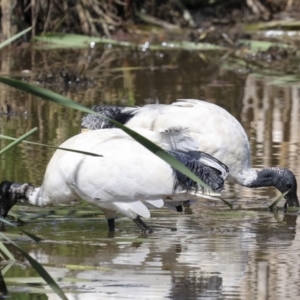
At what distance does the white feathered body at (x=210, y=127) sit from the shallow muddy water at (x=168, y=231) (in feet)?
0.84

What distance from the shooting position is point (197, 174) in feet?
21.9

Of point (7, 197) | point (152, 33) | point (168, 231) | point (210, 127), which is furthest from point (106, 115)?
point (152, 33)

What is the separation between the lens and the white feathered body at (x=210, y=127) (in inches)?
310

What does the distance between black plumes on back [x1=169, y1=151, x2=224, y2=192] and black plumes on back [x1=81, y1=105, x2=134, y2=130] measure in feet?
3.94

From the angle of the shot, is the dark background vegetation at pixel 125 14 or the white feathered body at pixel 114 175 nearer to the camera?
the white feathered body at pixel 114 175

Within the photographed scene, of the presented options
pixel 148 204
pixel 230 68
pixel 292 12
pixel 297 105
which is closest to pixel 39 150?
pixel 148 204

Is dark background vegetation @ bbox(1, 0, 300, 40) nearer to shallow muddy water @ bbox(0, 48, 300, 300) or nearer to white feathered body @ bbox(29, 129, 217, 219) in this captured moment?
shallow muddy water @ bbox(0, 48, 300, 300)

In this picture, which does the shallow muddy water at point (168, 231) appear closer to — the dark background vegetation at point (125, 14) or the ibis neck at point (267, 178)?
the ibis neck at point (267, 178)

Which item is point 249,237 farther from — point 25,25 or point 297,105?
point 25,25

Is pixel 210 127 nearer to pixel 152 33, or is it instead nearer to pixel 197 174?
pixel 197 174

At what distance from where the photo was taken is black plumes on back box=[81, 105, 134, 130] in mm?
7846

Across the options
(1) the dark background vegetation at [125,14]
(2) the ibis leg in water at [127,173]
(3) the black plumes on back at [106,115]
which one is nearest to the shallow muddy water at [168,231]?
(2) the ibis leg in water at [127,173]

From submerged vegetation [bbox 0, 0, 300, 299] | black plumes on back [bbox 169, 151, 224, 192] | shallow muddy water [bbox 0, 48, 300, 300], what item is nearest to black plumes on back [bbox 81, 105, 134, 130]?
shallow muddy water [bbox 0, 48, 300, 300]

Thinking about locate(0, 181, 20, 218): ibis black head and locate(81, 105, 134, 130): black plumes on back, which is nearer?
locate(0, 181, 20, 218): ibis black head
